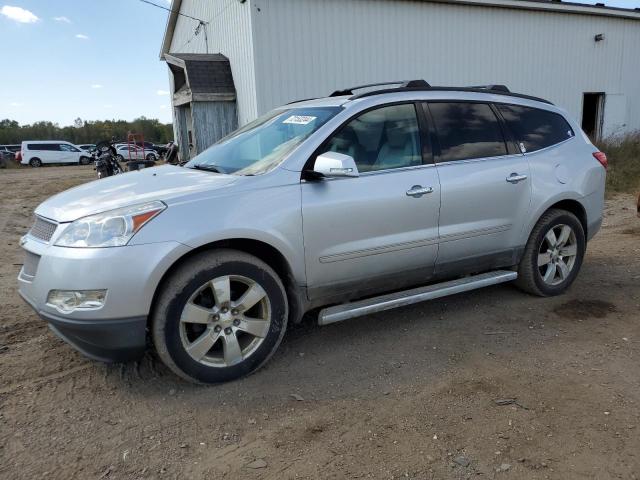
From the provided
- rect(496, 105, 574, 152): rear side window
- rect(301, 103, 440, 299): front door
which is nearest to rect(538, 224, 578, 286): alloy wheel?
rect(496, 105, 574, 152): rear side window

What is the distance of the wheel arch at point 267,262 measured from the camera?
9.86 feet

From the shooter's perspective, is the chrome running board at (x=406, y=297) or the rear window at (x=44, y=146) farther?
the rear window at (x=44, y=146)

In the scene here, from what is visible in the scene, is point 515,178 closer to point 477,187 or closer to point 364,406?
point 477,187

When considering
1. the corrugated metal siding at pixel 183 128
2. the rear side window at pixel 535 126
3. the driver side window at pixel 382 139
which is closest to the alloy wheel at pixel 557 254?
the rear side window at pixel 535 126

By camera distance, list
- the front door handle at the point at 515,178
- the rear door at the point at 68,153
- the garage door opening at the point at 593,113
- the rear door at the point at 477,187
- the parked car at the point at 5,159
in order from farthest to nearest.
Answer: the rear door at the point at 68,153
the parked car at the point at 5,159
the garage door opening at the point at 593,113
the front door handle at the point at 515,178
the rear door at the point at 477,187

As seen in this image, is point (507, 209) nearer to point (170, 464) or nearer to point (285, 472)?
point (285, 472)

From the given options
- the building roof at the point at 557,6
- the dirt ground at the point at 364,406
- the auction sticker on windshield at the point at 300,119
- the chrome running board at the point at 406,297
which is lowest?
the dirt ground at the point at 364,406

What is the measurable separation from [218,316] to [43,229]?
123cm

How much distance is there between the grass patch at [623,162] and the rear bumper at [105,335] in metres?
11.0

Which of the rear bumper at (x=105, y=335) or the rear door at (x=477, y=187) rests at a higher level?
the rear door at (x=477, y=187)

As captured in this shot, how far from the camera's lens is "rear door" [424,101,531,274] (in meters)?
3.89

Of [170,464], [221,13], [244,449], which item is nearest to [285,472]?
[244,449]

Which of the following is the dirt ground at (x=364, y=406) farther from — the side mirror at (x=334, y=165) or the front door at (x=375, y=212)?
the side mirror at (x=334, y=165)

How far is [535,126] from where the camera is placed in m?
4.51
